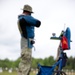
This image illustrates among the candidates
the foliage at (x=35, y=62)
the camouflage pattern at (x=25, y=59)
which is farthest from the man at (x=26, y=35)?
the foliage at (x=35, y=62)

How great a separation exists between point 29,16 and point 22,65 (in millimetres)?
1318

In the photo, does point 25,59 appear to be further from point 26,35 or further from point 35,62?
point 35,62

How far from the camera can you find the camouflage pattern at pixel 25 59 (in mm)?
11156

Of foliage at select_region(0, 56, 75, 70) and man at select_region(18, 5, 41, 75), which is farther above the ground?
man at select_region(18, 5, 41, 75)

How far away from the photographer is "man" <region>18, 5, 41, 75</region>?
11133 millimetres

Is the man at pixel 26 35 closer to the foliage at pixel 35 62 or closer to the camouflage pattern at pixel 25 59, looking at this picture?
the camouflage pattern at pixel 25 59

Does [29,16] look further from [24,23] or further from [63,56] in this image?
[63,56]

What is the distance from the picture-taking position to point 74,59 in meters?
84.0

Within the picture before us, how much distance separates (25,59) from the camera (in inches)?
441

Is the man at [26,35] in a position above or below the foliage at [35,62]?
above

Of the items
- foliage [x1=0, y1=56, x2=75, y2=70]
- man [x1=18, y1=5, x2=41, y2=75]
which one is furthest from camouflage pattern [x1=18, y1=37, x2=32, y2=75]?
foliage [x1=0, y1=56, x2=75, y2=70]

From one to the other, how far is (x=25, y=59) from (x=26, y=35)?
2.11 feet

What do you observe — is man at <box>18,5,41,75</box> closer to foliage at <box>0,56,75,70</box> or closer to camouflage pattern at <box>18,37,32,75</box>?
camouflage pattern at <box>18,37,32,75</box>

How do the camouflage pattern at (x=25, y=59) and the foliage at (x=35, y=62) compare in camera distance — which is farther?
the foliage at (x=35, y=62)
